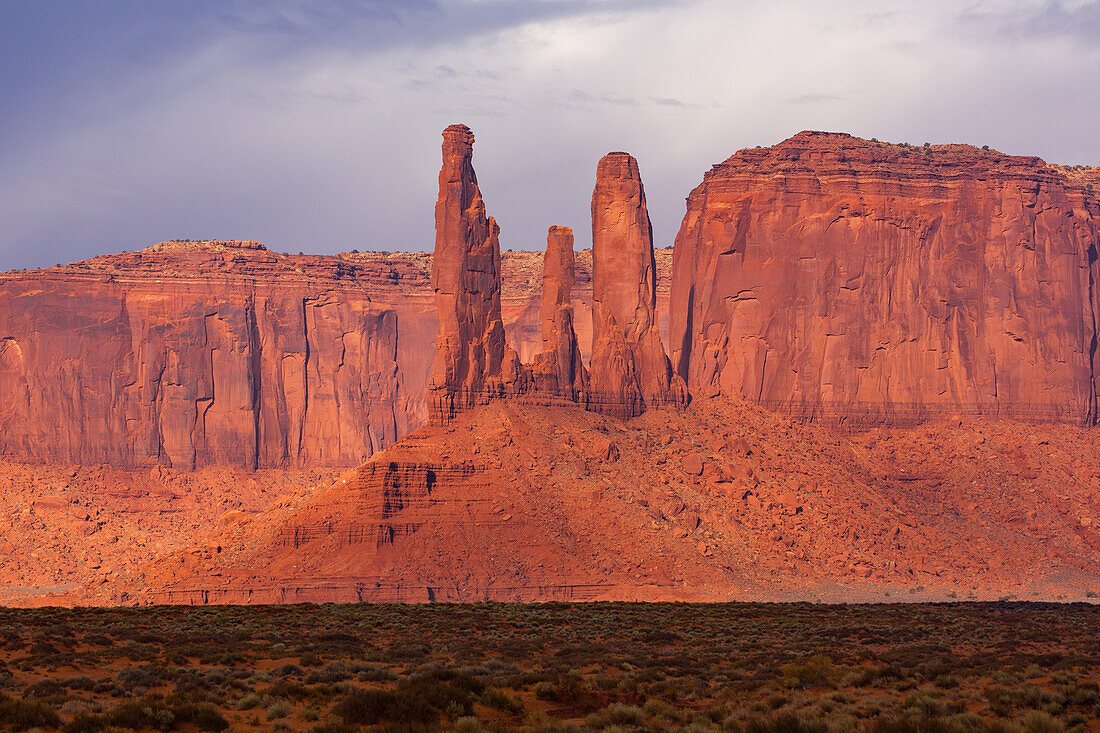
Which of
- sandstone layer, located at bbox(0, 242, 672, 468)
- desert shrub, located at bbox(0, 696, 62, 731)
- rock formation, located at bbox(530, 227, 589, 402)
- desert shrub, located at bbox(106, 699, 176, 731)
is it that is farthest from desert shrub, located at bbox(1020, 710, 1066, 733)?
sandstone layer, located at bbox(0, 242, 672, 468)

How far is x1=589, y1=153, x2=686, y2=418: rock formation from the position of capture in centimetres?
10294

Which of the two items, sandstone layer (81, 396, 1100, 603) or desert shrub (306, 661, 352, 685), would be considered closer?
desert shrub (306, 661, 352, 685)

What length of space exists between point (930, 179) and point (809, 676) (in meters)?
84.2

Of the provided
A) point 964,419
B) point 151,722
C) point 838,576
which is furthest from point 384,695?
point 964,419

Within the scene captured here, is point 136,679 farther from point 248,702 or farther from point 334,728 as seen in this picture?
point 334,728

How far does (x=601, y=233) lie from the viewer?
354 feet

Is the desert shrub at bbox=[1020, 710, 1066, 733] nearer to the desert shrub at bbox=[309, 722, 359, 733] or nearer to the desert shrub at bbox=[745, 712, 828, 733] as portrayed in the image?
the desert shrub at bbox=[745, 712, 828, 733]

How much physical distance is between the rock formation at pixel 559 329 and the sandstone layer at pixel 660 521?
80.0 inches

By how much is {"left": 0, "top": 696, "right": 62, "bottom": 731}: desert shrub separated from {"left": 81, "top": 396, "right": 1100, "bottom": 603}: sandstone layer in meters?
51.7

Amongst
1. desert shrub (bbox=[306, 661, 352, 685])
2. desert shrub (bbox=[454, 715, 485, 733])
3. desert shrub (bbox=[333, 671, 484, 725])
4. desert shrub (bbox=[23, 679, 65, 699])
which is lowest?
desert shrub (bbox=[306, 661, 352, 685])

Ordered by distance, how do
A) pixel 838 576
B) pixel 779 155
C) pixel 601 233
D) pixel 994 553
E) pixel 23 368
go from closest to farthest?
pixel 838 576 < pixel 994 553 < pixel 601 233 < pixel 779 155 < pixel 23 368

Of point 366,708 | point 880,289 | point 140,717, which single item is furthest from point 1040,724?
point 880,289

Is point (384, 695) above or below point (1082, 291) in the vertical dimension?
below

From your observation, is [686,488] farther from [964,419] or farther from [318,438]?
[318,438]
